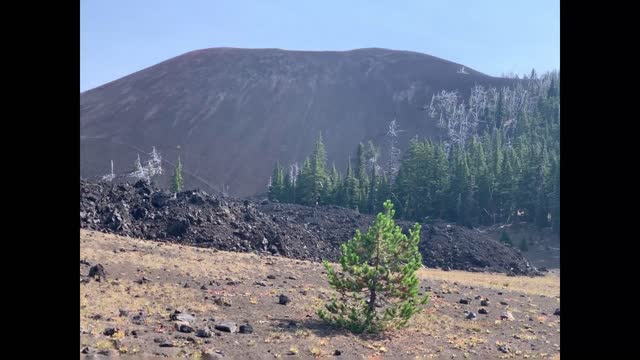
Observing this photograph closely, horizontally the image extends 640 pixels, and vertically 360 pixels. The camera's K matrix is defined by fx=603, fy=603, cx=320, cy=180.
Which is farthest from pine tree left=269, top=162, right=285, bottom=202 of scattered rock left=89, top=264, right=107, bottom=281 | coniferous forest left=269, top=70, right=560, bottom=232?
scattered rock left=89, top=264, right=107, bottom=281

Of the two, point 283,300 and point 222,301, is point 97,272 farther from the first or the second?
point 283,300

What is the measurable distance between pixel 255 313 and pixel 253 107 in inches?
4679

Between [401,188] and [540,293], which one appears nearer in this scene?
[540,293]

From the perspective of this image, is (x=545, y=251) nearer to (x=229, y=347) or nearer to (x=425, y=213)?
(x=425, y=213)

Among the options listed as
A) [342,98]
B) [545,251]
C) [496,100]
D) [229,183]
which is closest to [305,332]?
[545,251]

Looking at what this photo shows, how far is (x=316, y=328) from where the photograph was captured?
63.1 feet

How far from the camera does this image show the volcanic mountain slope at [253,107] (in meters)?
116

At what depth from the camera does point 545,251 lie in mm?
52812

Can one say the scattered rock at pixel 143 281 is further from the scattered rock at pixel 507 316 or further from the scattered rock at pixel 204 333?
the scattered rock at pixel 507 316

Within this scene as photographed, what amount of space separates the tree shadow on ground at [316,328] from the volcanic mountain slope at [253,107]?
3274 inches

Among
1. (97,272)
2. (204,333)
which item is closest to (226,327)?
(204,333)
